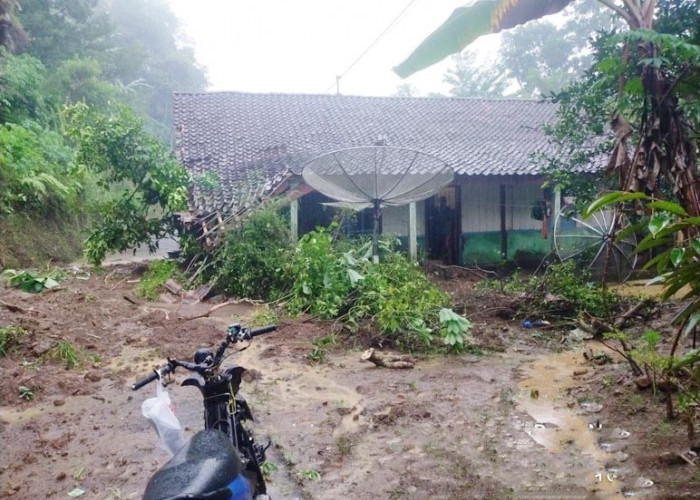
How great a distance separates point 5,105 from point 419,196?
12.2 m

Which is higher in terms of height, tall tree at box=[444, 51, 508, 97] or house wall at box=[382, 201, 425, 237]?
tall tree at box=[444, 51, 508, 97]

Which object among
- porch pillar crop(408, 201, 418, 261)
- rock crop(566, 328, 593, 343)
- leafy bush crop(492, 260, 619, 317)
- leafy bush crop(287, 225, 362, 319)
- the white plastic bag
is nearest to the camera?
the white plastic bag

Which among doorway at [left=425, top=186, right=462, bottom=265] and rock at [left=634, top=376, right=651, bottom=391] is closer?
rock at [left=634, top=376, right=651, bottom=391]

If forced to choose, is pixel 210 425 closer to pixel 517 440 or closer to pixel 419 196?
pixel 517 440

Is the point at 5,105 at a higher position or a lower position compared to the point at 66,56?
lower

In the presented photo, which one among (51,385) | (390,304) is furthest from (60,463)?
(390,304)

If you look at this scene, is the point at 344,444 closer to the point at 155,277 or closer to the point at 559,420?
the point at 559,420

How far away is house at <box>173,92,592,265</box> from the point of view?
1126 centimetres

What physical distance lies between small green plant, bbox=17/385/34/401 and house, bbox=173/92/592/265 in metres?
5.88

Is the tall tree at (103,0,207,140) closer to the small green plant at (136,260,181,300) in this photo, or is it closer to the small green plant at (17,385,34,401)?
the small green plant at (136,260,181,300)

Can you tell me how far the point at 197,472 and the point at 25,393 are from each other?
142 inches

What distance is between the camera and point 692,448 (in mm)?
3117

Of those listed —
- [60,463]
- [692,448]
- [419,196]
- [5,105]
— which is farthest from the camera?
[5,105]

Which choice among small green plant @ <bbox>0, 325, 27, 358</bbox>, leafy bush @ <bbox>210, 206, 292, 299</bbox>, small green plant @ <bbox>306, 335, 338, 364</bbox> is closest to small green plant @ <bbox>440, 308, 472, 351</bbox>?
small green plant @ <bbox>306, 335, 338, 364</bbox>
